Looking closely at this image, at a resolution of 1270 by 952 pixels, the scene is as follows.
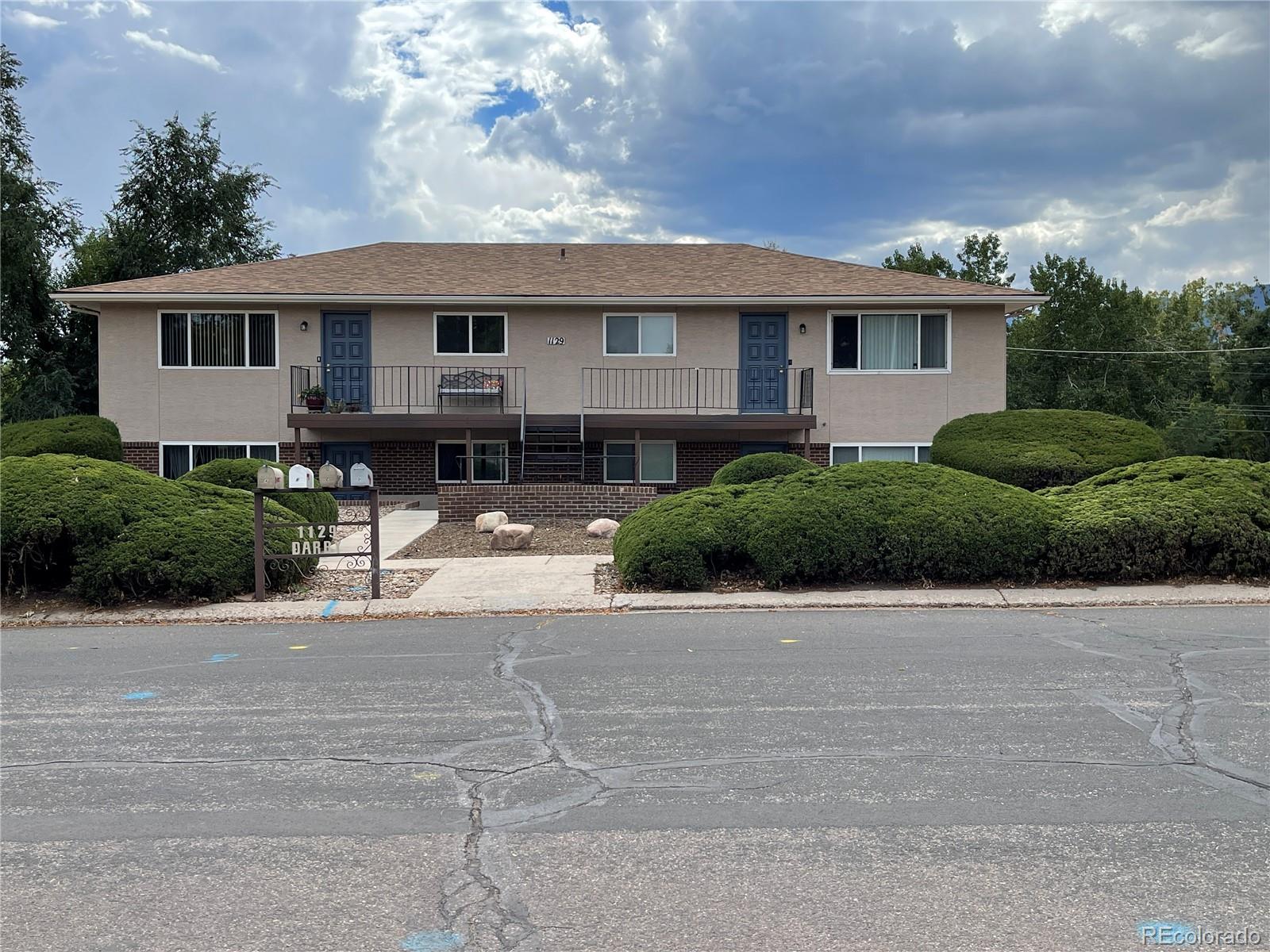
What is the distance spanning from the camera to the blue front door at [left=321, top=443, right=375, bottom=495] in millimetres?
23109

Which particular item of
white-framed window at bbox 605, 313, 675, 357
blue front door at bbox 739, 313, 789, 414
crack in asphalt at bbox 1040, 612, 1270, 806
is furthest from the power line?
crack in asphalt at bbox 1040, 612, 1270, 806

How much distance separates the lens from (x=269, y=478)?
11.0 metres

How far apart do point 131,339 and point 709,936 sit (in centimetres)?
2255

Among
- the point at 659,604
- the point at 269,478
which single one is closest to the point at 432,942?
the point at 659,604

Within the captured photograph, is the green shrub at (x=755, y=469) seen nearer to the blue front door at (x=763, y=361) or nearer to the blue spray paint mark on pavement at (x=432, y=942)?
the blue front door at (x=763, y=361)

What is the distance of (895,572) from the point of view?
11.8m

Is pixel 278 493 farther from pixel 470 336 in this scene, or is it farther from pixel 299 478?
pixel 470 336

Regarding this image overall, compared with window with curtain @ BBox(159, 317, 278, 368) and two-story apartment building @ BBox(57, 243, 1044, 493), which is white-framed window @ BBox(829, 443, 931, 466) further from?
window with curtain @ BBox(159, 317, 278, 368)

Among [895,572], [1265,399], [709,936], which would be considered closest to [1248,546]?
[895,572]

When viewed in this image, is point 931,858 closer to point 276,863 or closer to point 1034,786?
point 1034,786

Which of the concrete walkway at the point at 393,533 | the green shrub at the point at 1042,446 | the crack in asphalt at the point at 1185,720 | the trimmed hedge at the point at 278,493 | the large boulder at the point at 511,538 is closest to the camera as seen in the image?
the crack in asphalt at the point at 1185,720

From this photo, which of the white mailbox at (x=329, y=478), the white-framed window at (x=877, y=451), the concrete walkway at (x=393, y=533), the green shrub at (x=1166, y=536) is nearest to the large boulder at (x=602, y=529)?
the concrete walkway at (x=393, y=533)

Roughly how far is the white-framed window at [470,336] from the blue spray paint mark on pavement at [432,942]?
65.8ft

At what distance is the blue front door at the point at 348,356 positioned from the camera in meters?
23.0
